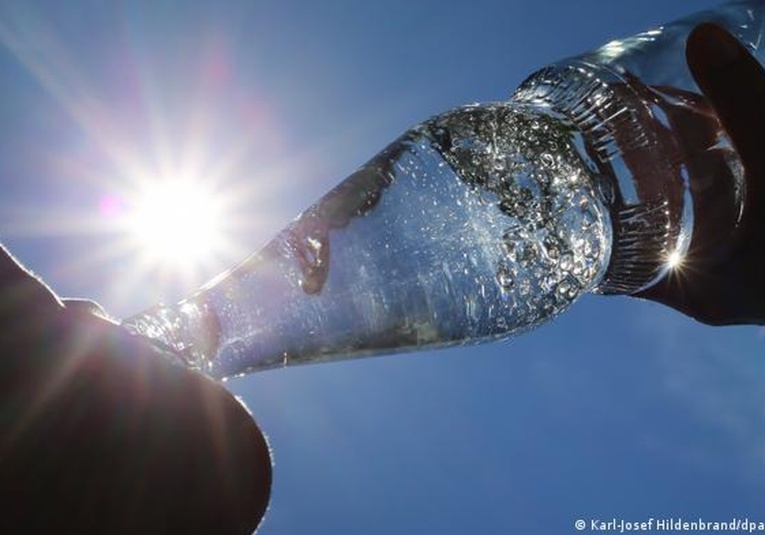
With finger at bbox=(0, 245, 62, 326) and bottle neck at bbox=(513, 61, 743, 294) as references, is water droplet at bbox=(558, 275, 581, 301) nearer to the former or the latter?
bottle neck at bbox=(513, 61, 743, 294)

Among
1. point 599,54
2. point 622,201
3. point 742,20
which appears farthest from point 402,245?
point 742,20

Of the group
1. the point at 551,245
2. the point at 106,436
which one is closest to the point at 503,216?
the point at 551,245

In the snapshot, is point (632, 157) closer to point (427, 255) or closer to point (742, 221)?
point (742, 221)

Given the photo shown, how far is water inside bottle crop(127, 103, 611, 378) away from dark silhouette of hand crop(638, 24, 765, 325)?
0.68 ft

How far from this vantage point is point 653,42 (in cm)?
117

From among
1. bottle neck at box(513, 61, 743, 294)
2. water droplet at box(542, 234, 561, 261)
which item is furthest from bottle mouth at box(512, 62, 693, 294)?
water droplet at box(542, 234, 561, 261)

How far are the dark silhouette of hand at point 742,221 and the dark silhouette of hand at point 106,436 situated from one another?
830 mm

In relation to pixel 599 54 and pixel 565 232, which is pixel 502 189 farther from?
pixel 599 54

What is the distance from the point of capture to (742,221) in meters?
1.10

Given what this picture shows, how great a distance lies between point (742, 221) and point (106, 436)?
1.06 m

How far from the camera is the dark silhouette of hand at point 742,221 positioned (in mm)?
922

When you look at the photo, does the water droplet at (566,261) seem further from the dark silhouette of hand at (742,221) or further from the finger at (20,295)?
the finger at (20,295)

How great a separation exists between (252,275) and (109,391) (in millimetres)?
465

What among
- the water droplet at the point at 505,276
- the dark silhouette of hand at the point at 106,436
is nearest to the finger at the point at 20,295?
the dark silhouette of hand at the point at 106,436
